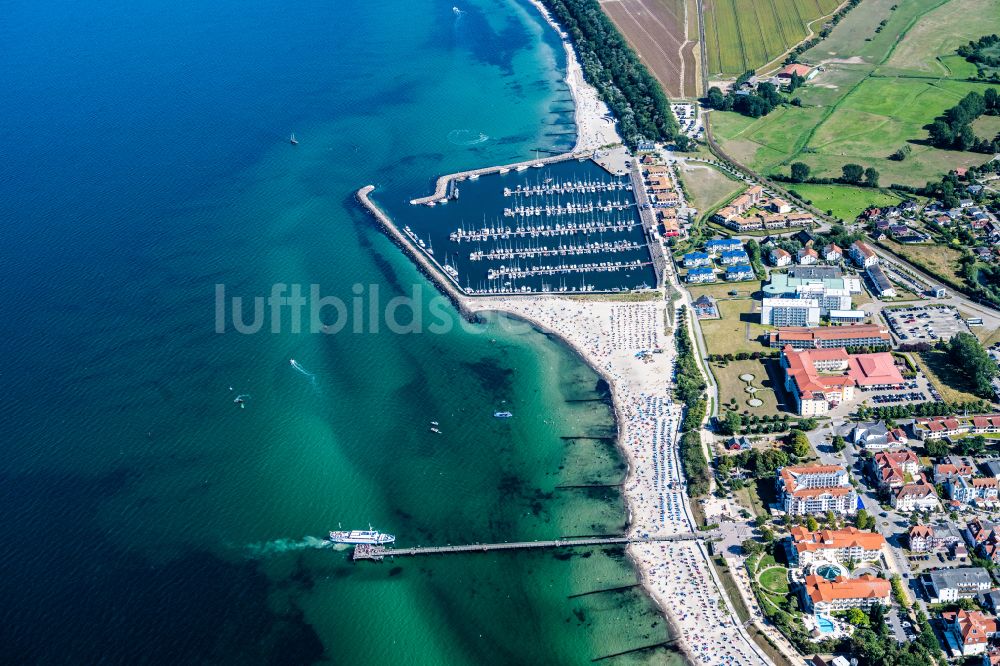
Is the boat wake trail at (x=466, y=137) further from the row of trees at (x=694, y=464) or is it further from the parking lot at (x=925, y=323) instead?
the row of trees at (x=694, y=464)

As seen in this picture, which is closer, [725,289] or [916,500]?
[916,500]

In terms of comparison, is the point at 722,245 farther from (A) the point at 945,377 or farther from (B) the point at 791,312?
(A) the point at 945,377

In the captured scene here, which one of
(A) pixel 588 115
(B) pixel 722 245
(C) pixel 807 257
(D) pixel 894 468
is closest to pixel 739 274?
(B) pixel 722 245

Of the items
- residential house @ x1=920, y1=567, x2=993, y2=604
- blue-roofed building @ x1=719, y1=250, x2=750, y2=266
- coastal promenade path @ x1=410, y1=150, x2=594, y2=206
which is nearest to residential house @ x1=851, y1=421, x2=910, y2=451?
residential house @ x1=920, y1=567, x2=993, y2=604

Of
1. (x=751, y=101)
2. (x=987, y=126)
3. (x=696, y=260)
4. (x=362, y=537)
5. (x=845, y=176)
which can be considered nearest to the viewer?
(x=362, y=537)

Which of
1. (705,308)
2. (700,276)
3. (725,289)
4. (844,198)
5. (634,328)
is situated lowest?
(634,328)

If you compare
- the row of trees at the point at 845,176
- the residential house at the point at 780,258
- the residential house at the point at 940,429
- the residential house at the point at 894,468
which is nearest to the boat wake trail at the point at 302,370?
the residential house at the point at 894,468

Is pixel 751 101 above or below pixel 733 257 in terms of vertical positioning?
above

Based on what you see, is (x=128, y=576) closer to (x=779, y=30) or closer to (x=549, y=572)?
(x=549, y=572)

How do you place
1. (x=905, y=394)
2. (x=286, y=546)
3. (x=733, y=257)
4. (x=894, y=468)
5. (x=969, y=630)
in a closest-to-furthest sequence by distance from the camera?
1. (x=969, y=630)
2. (x=894, y=468)
3. (x=286, y=546)
4. (x=905, y=394)
5. (x=733, y=257)
